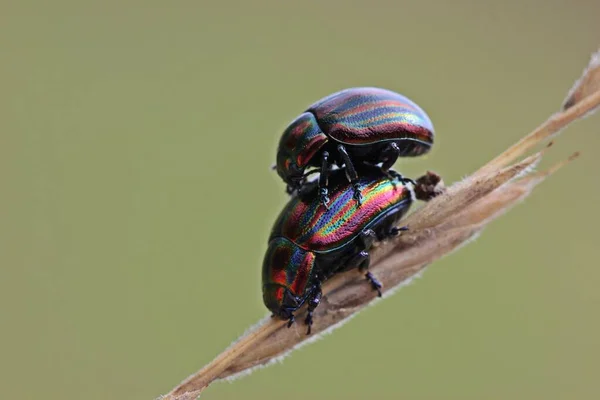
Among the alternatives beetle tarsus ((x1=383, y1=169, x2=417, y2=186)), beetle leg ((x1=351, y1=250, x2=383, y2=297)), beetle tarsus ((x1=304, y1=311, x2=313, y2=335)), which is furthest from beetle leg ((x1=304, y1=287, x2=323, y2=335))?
beetle tarsus ((x1=383, y1=169, x2=417, y2=186))

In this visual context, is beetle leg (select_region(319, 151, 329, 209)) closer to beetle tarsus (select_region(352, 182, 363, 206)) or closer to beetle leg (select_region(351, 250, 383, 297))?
beetle tarsus (select_region(352, 182, 363, 206))

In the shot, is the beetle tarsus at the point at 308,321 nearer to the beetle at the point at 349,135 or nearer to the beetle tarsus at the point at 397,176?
the beetle at the point at 349,135

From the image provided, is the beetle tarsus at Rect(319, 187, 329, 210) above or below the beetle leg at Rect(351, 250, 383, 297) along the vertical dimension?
above

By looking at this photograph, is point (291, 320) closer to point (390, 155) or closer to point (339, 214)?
point (339, 214)

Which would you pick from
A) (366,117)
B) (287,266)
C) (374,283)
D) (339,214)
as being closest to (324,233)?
(339,214)

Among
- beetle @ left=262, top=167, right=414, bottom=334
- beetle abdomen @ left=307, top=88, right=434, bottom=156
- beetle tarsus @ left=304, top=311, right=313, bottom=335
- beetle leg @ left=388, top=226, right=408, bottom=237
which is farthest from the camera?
beetle abdomen @ left=307, top=88, right=434, bottom=156

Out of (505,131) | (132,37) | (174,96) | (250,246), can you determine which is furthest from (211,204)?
(505,131)

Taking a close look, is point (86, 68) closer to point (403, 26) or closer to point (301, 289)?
point (403, 26)
